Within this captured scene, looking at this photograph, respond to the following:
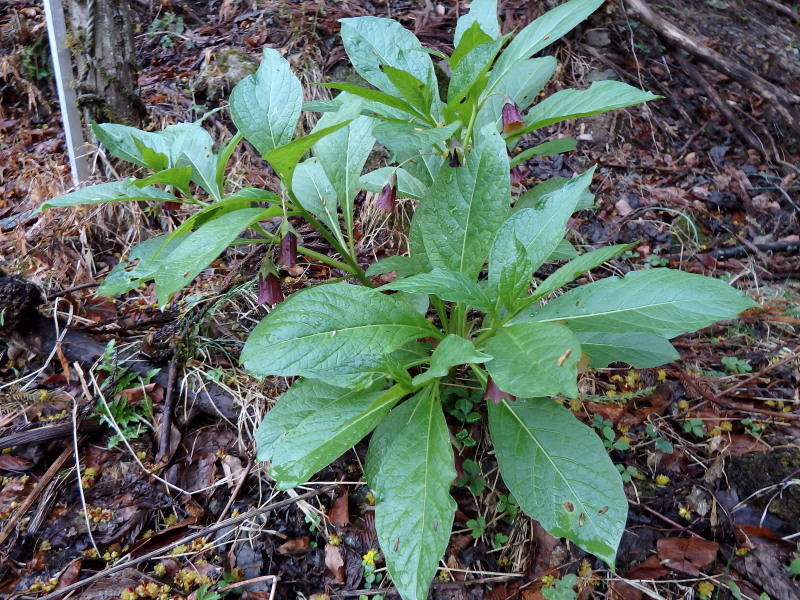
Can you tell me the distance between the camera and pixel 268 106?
4.84ft

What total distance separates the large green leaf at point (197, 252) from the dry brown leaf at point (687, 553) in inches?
61.6

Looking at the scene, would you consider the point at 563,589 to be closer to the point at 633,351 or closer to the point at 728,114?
the point at 633,351

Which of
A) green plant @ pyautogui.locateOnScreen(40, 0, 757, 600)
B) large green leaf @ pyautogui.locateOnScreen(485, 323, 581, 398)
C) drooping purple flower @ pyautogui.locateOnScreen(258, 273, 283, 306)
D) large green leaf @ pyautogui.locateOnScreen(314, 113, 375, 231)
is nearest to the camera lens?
large green leaf @ pyautogui.locateOnScreen(485, 323, 581, 398)

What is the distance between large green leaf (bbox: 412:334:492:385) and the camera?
109cm

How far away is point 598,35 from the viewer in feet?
12.4

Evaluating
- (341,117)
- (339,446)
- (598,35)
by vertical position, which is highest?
(341,117)

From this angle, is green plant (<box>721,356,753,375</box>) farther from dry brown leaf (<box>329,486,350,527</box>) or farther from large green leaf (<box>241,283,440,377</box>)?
dry brown leaf (<box>329,486,350,527</box>)

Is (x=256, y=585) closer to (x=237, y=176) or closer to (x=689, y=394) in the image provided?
(x=689, y=394)

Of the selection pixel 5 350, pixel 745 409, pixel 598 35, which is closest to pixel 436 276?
pixel 745 409

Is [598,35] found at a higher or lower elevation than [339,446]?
higher

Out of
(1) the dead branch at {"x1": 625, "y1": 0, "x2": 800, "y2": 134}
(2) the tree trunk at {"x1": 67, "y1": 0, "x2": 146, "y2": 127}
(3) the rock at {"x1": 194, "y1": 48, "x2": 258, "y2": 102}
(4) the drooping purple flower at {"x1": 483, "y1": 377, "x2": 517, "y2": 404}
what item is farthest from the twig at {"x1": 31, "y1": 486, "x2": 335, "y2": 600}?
(1) the dead branch at {"x1": 625, "y1": 0, "x2": 800, "y2": 134}

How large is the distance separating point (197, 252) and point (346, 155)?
675 millimetres

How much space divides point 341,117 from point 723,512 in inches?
67.8

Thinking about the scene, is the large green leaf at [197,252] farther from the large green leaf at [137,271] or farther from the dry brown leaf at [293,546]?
the dry brown leaf at [293,546]
